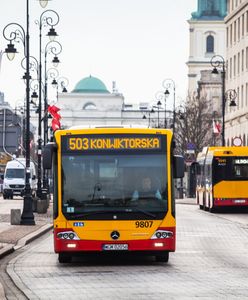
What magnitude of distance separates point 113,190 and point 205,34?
15117cm

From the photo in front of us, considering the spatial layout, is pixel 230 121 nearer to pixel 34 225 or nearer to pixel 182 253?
pixel 34 225

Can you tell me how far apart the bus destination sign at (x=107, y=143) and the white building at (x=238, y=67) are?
73.3 m

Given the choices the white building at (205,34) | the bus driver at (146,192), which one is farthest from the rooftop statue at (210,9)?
the bus driver at (146,192)

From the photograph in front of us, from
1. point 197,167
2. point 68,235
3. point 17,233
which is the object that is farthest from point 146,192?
point 197,167

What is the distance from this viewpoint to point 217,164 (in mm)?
50938

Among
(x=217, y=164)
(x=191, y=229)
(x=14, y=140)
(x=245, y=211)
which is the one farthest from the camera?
(x=245, y=211)

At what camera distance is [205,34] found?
172m

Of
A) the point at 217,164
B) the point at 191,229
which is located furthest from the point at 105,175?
the point at 217,164

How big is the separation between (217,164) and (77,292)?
112 feet

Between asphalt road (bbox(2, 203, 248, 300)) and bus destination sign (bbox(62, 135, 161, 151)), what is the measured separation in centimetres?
210

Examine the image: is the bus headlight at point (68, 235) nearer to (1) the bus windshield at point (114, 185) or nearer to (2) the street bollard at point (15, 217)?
(1) the bus windshield at point (114, 185)

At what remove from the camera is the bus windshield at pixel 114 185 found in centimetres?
2212

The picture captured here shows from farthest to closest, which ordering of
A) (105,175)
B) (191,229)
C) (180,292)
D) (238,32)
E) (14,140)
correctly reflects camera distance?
(238,32) < (14,140) < (191,229) < (105,175) < (180,292)

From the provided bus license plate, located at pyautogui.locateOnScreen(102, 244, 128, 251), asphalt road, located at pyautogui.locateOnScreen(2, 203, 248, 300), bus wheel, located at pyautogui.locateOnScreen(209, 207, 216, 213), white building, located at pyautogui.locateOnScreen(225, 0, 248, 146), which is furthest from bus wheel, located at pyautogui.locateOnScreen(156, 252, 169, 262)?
white building, located at pyautogui.locateOnScreen(225, 0, 248, 146)
